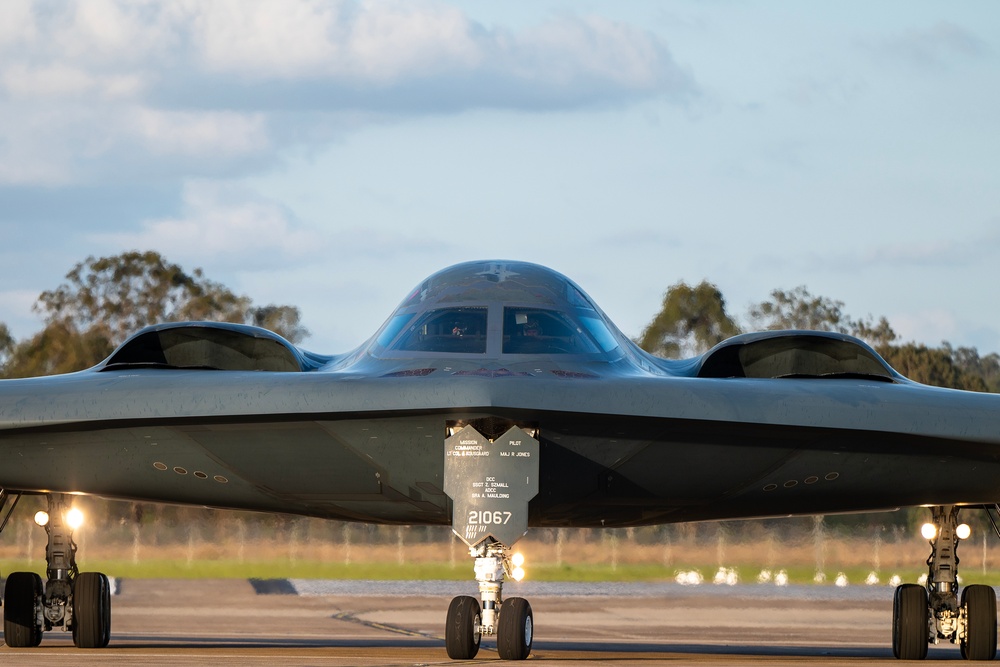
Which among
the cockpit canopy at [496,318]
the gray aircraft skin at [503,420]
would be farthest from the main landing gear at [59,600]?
the cockpit canopy at [496,318]

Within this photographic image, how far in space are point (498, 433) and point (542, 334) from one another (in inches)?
64.7

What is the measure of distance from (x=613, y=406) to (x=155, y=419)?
10.2 feet

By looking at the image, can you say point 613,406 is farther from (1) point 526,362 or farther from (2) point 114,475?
(2) point 114,475

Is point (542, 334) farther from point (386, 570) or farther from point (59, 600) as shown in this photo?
point (386, 570)

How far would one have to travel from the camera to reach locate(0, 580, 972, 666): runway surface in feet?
38.0

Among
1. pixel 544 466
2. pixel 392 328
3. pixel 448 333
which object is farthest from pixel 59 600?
pixel 544 466

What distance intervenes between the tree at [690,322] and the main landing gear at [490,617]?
22430 millimetres

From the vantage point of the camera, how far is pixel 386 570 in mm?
25359

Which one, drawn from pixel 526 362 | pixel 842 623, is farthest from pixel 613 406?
pixel 842 623

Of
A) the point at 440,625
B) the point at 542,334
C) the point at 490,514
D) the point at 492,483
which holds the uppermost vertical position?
the point at 542,334

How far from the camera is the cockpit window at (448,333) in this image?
445 inches

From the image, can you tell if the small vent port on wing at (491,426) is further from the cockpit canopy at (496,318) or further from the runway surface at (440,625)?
the runway surface at (440,625)

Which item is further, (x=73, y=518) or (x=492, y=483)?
(x=73, y=518)

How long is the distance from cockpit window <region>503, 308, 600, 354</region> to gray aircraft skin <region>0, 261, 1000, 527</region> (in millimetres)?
17
